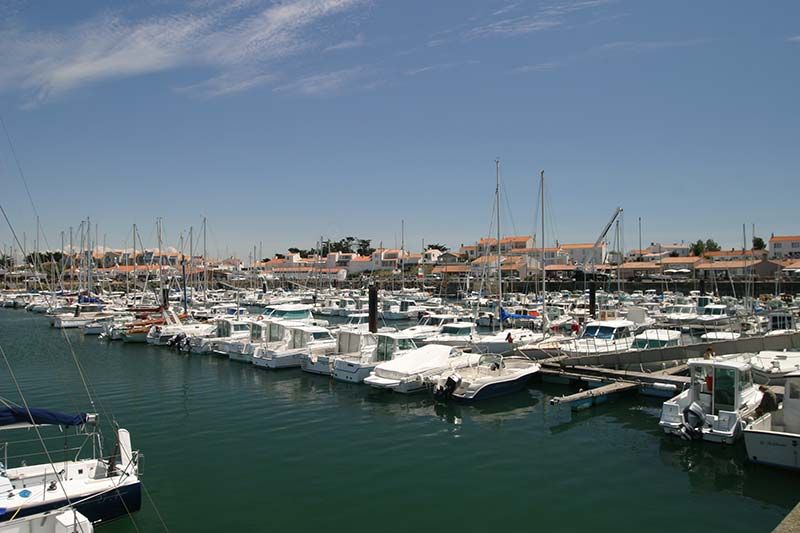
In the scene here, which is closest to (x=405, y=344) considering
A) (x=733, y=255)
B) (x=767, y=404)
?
(x=767, y=404)

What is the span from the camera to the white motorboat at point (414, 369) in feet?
79.7

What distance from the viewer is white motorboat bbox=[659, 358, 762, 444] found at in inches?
661

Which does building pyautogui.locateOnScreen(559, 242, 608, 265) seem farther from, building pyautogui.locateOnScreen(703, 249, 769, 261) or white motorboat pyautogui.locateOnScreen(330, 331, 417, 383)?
white motorboat pyautogui.locateOnScreen(330, 331, 417, 383)

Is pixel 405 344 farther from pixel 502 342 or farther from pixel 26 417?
pixel 26 417

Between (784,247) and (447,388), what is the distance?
455 ft

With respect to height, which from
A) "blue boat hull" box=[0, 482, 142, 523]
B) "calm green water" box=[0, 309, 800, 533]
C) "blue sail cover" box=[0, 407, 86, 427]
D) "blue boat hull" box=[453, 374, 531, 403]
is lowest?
"calm green water" box=[0, 309, 800, 533]

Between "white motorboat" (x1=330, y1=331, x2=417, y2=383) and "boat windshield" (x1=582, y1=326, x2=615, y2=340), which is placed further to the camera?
"boat windshield" (x1=582, y1=326, x2=615, y2=340)

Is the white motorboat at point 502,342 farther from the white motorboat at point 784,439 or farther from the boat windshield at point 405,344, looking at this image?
the white motorboat at point 784,439

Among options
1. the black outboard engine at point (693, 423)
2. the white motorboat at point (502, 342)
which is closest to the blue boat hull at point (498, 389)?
the white motorboat at point (502, 342)

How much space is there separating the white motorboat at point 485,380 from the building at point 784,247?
130829mm

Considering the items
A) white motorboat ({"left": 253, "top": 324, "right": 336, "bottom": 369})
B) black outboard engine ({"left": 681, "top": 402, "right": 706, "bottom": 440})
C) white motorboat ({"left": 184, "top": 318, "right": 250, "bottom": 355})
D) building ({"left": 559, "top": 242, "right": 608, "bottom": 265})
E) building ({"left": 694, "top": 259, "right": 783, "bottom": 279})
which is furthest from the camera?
building ({"left": 559, "top": 242, "right": 608, "bottom": 265})

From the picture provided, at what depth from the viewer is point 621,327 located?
32.1 metres

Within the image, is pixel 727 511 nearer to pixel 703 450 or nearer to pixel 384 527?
pixel 703 450

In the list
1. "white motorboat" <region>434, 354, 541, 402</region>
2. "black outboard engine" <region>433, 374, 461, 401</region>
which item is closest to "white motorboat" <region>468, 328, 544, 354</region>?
"white motorboat" <region>434, 354, 541, 402</region>
